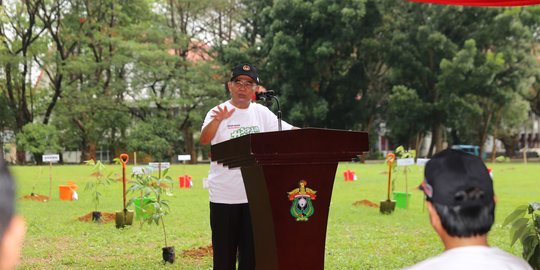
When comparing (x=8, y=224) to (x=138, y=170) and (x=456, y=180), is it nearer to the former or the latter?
(x=456, y=180)

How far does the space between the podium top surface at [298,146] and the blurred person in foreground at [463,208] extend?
1138mm

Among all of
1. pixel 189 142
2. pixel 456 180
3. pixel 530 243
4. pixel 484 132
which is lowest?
pixel 530 243

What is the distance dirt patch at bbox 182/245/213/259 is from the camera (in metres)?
6.05

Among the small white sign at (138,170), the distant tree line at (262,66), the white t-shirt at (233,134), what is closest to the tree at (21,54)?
the distant tree line at (262,66)

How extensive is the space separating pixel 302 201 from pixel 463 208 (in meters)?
1.32

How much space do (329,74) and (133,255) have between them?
944 inches

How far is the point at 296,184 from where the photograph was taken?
2680mm

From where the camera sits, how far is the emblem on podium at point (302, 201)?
2.66 metres

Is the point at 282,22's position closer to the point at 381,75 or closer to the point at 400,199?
the point at 381,75

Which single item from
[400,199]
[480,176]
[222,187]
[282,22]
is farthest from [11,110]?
[480,176]

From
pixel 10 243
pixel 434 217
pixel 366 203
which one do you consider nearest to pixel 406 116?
pixel 366 203

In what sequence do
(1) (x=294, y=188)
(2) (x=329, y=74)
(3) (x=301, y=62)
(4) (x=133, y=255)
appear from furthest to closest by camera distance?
(2) (x=329, y=74) < (3) (x=301, y=62) < (4) (x=133, y=255) < (1) (x=294, y=188)

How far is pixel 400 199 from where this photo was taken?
33.6 ft

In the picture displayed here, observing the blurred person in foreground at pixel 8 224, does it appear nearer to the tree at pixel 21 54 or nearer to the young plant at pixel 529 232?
the young plant at pixel 529 232
